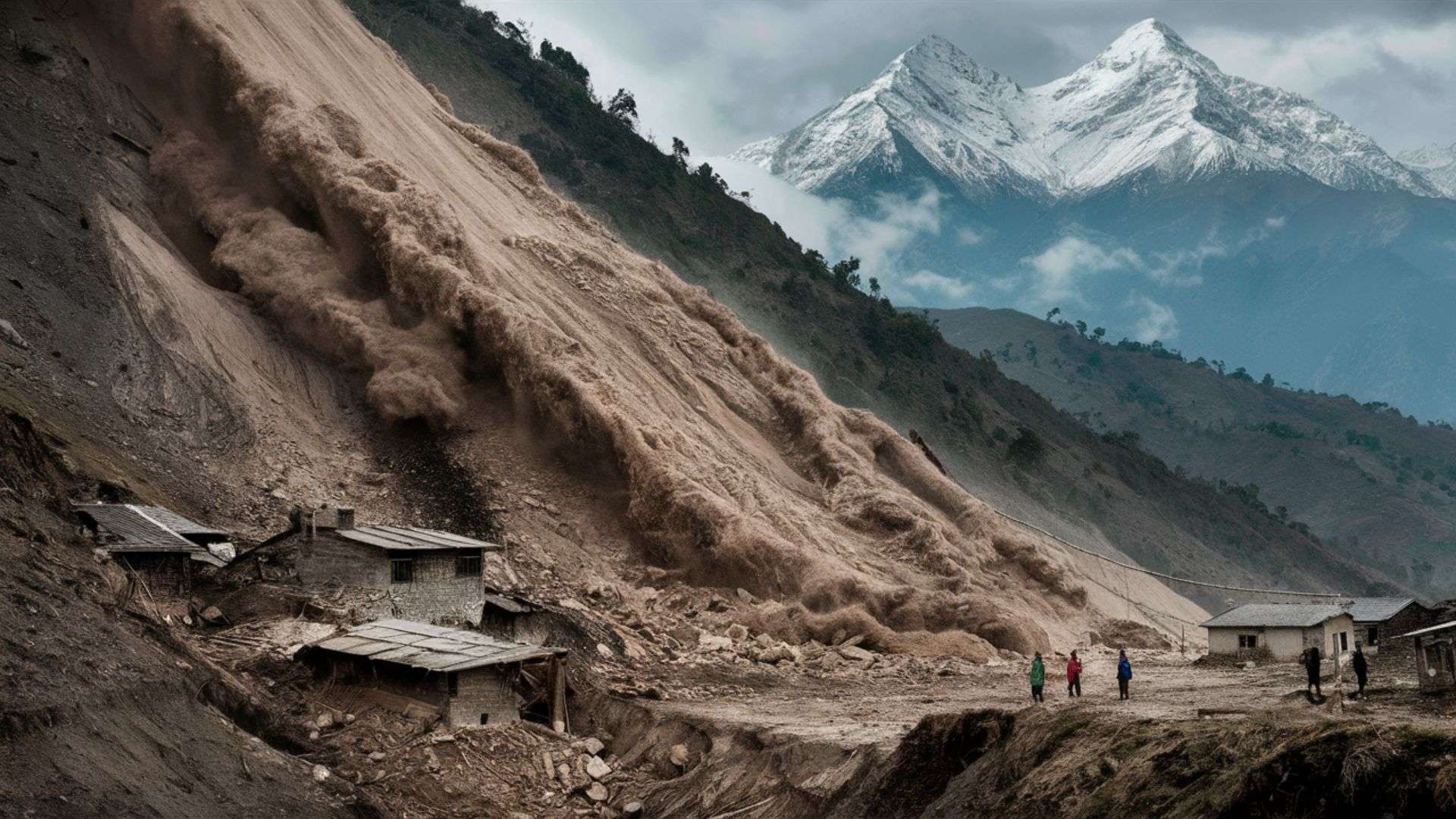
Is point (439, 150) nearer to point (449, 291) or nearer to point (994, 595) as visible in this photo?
point (449, 291)

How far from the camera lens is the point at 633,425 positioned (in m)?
38.7

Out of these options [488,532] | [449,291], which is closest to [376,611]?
[488,532]

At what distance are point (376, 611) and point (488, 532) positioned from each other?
7.75 m

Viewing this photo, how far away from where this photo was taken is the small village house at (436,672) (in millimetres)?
24094

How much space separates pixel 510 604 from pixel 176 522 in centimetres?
646

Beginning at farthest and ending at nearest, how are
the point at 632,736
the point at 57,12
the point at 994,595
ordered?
the point at 57,12 < the point at 994,595 < the point at 632,736

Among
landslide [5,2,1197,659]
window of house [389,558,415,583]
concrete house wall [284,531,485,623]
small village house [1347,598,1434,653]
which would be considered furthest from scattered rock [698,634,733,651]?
small village house [1347,598,1434,653]

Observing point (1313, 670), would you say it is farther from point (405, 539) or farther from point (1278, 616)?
point (405, 539)

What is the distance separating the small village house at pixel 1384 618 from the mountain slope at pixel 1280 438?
80914mm

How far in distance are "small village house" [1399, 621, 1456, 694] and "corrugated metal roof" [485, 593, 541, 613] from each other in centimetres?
1613

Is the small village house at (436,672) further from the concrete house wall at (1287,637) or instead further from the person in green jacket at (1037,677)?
the concrete house wall at (1287,637)

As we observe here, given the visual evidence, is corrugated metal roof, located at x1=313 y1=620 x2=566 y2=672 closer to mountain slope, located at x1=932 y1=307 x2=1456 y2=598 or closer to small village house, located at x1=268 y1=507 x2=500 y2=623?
small village house, located at x1=268 y1=507 x2=500 y2=623

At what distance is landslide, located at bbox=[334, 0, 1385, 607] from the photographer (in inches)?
3297

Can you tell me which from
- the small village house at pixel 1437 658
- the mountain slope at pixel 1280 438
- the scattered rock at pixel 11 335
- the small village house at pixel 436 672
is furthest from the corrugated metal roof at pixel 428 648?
the mountain slope at pixel 1280 438
